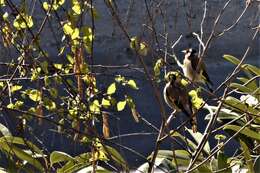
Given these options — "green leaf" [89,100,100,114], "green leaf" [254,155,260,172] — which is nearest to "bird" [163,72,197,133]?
"green leaf" [254,155,260,172]

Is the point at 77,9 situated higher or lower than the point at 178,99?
higher

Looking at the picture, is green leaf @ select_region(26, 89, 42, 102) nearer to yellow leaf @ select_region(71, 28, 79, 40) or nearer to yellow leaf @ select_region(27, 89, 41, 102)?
yellow leaf @ select_region(27, 89, 41, 102)

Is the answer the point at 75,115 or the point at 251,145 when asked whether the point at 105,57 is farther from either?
the point at 75,115

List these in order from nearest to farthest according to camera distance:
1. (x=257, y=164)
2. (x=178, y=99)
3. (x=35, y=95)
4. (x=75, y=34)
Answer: (x=75, y=34) < (x=35, y=95) < (x=257, y=164) < (x=178, y=99)

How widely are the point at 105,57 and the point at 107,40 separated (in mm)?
1084

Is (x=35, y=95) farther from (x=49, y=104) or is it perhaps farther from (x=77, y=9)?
(x=77, y=9)

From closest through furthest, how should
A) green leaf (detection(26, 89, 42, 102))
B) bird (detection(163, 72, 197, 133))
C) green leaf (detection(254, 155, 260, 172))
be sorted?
1. green leaf (detection(26, 89, 42, 102))
2. green leaf (detection(254, 155, 260, 172))
3. bird (detection(163, 72, 197, 133))

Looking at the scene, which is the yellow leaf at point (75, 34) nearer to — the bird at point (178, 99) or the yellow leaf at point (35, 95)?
the yellow leaf at point (35, 95)

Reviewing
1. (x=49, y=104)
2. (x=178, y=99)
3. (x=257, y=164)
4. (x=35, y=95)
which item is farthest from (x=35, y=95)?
(x=178, y=99)

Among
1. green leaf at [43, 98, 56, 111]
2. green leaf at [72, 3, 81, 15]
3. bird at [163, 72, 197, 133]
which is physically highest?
green leaf at [72, 3, 81, 15]

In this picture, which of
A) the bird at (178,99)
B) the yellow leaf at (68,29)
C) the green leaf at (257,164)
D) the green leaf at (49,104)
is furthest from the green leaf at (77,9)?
the green leaf at (257,164)

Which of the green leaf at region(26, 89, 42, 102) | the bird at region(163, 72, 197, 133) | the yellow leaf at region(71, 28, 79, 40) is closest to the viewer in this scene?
the yellow leaf at region(71, 28, 79, 40)

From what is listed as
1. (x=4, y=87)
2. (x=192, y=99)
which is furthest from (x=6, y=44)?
(x=192, y=99)

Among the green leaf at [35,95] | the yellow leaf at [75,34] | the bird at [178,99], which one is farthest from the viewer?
the bird at [178,99]
